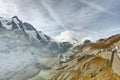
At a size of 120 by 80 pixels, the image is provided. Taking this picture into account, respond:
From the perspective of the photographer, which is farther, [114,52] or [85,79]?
[85,79]

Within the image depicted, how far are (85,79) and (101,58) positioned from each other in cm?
2018

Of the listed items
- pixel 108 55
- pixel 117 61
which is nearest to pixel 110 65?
pixel 108 55

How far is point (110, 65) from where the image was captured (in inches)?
5064

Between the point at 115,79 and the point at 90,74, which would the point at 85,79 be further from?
the point at 115,79

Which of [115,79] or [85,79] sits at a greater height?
[85,79]

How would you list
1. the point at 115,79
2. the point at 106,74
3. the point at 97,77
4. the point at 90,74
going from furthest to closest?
the point at 90,74, the point at 97,77, the point at 106,74, the point at 115,79

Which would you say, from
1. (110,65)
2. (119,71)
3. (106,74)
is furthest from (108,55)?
(119,71)

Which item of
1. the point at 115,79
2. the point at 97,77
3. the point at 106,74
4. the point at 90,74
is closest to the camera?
the point at 115,79

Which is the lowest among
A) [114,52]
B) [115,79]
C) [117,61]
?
[115,79]

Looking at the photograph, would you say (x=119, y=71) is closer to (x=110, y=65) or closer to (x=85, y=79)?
(x=110, y=65)

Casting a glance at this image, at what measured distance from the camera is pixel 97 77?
423 ft

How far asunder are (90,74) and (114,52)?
980 inches

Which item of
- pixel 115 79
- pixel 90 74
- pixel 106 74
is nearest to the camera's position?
pixel 115 79

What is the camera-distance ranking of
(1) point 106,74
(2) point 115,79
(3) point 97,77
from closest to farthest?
1. (2) point 115,79
2. (1) point 106,74
3. (3) point 97,77
